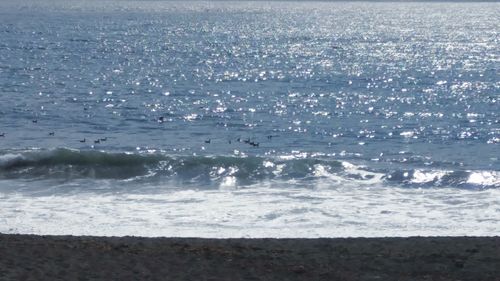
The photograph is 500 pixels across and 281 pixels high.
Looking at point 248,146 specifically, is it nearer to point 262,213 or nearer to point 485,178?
point 485,178

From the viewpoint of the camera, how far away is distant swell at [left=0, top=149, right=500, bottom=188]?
2262 cm

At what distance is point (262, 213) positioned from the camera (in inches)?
728

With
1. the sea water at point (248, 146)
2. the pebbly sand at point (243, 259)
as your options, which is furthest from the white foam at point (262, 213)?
the pebbly sand at point (243, 259)

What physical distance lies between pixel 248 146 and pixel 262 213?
376 inches

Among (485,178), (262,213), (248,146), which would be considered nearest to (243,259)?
(262,213)

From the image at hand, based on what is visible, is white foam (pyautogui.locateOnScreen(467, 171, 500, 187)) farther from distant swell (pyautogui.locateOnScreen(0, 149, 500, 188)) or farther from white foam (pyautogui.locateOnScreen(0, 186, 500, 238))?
white foam (pyautogui.locateOnScreen(0, 186, 500, 238))

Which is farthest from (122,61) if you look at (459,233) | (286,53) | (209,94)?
(459,233)

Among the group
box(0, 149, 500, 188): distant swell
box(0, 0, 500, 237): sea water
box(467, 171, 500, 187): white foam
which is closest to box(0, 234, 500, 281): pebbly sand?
box(0, 0, 500, 237): sea water

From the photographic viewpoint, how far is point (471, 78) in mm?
49875

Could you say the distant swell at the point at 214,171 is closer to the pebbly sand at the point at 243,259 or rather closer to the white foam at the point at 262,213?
the white foam at the point at 262,213

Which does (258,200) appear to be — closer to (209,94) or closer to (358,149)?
(358,149)

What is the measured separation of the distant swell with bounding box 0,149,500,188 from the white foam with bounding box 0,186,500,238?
107 centimetres

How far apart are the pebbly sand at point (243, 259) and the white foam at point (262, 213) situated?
1.91 m

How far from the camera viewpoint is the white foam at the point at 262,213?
1700 cm
